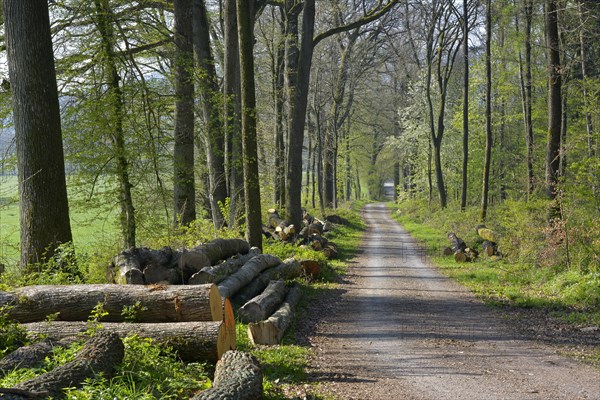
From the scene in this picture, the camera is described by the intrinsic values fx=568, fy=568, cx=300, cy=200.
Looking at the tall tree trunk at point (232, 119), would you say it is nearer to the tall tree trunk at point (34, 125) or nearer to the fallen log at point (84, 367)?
the tall tree trunk at point (34, 125)

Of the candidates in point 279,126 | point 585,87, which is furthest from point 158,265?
point 279,126

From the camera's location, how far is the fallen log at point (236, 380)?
543 cm

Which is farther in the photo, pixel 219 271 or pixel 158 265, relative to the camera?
pixel 219 271

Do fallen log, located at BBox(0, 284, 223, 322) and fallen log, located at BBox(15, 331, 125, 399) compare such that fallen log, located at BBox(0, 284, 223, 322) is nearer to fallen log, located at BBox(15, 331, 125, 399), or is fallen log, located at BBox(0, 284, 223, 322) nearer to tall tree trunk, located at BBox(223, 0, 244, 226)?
fallen log, located at BBox(15, 331, 125, 399)

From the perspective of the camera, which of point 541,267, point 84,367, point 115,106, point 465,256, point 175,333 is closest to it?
point 84,367

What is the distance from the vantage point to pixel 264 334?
9.05 metres

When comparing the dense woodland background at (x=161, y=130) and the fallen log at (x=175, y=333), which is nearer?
the fallen log at (x=175, y=333)

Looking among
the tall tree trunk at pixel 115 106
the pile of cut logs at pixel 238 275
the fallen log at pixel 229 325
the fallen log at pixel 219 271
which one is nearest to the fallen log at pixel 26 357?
the fallen log at pixel 229 325

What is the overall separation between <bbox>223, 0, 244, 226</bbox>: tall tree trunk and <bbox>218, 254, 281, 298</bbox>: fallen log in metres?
4.56

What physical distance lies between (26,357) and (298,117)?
50.8 feet

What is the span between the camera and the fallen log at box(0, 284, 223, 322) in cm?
740

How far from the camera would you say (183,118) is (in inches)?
613

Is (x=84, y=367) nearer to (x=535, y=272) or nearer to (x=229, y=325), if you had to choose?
(x=229, y=325)

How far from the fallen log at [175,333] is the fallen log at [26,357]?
370mm
